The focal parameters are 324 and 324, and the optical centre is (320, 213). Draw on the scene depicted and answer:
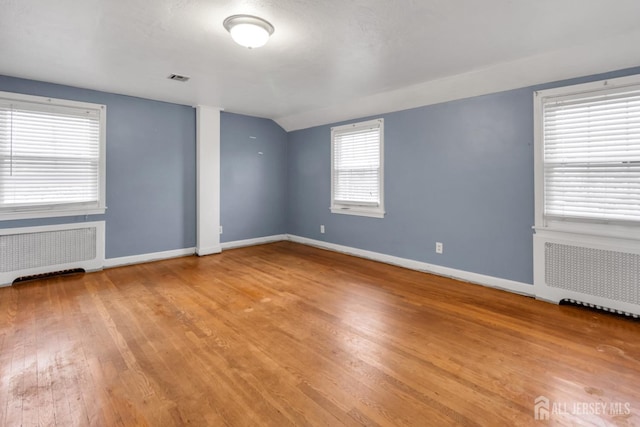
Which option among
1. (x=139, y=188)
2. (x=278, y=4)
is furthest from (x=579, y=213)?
(x=139, y=188)

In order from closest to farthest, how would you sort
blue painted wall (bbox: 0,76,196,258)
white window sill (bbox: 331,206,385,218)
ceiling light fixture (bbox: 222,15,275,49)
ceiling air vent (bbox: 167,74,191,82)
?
ceiling light fixture (bbox: 222,15,275,49) → ceiling air vent (bbox: 167,74,191,82) → blue painted wall (bbox: 0,76,196,258) → white window sill (bbox: 331,206,385,218)

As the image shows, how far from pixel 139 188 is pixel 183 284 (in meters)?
1.81

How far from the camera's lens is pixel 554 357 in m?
2.19

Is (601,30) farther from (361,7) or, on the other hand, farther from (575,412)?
(575,412)

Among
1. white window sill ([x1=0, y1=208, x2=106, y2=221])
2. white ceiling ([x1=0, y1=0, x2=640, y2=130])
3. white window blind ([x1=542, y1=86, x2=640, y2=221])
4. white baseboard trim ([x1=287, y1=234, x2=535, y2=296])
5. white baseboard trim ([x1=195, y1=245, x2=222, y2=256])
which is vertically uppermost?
white ceiling ([x1=0, y1=0, x2=640, y2=130])

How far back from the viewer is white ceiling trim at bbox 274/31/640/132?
273 cm

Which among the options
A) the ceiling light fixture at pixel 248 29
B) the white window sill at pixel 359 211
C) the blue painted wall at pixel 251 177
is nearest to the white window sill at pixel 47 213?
the blue painted wall at pixel 251 177

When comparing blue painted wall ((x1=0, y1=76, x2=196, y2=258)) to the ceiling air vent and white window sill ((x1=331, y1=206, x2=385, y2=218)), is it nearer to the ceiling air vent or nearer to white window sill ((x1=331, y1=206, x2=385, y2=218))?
the ceiling air vent

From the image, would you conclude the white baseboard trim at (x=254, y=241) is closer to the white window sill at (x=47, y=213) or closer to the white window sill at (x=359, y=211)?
the white window sill at (x=359, y=211)

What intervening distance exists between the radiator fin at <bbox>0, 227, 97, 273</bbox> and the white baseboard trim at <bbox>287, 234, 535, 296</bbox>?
349cm

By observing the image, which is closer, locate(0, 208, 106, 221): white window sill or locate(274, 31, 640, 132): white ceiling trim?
locate(274, 31, 640, 132): white ceiling trim

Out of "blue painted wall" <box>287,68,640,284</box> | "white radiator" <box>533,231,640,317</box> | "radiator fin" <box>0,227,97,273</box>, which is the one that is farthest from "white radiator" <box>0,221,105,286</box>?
"white radiator" <box>533,231,640,317</box>

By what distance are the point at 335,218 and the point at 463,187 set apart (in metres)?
2.28

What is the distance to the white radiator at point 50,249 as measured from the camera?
3.76m
